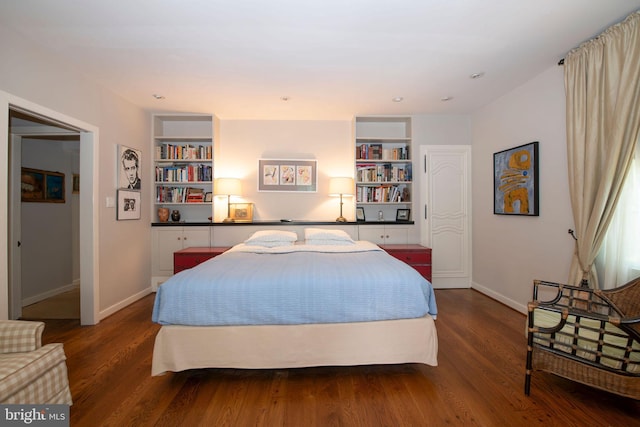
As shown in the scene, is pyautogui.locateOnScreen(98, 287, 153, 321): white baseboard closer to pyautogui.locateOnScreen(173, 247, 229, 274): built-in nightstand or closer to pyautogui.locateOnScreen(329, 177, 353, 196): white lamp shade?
pyautogui.locateOnScreen(173, 247, 229, 274): built-in nightstand

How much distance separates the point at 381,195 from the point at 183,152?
9.58 feet

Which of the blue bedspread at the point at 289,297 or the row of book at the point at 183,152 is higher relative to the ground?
the row of book at the point at 183,152

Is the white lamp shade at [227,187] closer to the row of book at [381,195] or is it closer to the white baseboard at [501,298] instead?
the row of book at [381,195]

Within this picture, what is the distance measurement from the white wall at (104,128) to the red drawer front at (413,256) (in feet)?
10.8

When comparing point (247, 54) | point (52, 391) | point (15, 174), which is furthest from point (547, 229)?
point (15, 174)

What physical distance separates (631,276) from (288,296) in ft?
8.27

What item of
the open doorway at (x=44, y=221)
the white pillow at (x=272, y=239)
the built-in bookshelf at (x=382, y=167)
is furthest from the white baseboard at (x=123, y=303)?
the built-in bookshelf at (x=382, y=167)

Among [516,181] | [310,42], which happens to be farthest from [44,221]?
[516,181]

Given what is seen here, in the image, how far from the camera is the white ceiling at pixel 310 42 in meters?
1.98

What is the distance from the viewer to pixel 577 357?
5.51ft

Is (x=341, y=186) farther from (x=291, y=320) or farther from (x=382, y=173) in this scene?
(x=291, y=320)

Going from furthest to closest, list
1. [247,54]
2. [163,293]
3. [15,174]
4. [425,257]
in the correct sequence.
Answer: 1. [425,257]
2. [15,174]
3. [247,54]
4. [163,293]

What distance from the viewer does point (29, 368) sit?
140 cm

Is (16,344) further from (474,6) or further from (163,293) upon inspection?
(474,6)
